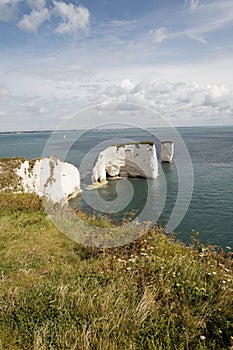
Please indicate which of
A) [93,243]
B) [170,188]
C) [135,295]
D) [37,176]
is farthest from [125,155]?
[135,295]

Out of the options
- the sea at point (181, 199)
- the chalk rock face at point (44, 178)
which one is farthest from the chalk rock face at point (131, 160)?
the chalk rock face at point (44, 178)

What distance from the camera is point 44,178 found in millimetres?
24203

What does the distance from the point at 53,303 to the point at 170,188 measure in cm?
2730

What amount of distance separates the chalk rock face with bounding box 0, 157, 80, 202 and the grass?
15.1 m

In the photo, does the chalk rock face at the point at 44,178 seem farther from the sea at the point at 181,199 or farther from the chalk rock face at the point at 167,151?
the chalk rock face at the point at 167,151

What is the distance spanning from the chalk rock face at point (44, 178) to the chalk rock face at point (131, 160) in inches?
326

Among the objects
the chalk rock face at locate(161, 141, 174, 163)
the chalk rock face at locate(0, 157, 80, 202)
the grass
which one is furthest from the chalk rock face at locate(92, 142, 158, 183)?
the grass

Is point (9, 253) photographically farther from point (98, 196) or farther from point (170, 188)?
point (170, 188)

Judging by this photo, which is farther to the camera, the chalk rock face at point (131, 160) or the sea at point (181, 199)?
the chalk rock face at point (131, 160)

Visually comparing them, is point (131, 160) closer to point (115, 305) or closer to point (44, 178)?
point (44, 178)

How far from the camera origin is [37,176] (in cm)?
2306

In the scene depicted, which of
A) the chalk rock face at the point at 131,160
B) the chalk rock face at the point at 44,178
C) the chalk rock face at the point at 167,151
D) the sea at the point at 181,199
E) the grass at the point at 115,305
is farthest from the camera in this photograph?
the chalk rock face at the point at 167,151

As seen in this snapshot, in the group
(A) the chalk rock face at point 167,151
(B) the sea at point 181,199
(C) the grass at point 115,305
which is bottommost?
(B) the sea at point 181,199

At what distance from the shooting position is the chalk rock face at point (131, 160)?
121 feet
